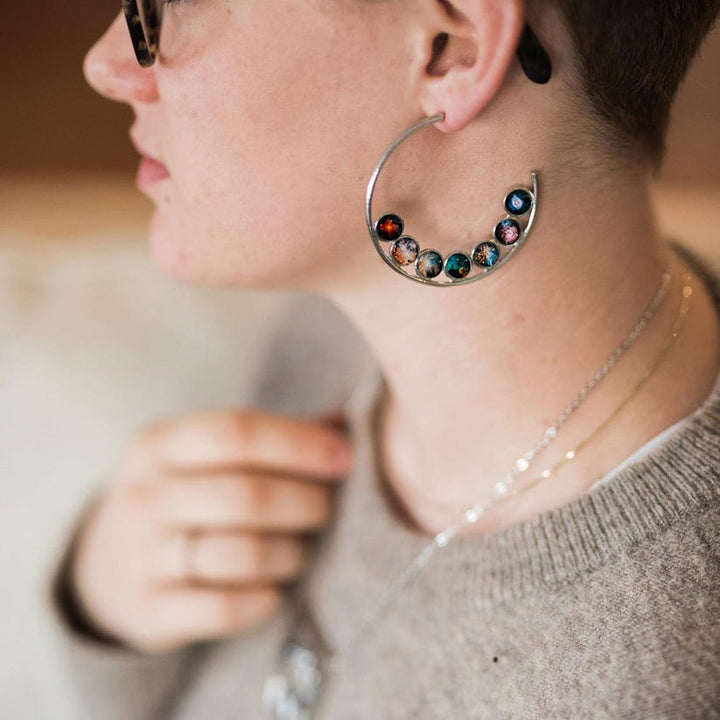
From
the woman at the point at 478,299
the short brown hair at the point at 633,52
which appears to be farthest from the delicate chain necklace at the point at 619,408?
the short brown hair at the point at 633,52

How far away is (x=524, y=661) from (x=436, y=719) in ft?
0.48

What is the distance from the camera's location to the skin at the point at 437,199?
71 cm

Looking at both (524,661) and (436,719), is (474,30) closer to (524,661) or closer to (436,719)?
(524,661)

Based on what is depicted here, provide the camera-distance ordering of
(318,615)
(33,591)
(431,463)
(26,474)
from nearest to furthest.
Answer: (431,463)
(318,615)
(33,591)
(26,474)

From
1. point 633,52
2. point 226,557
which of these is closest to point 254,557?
point 226,557

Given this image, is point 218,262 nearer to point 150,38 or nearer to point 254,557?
point 150,38

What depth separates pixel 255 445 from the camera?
1078 millimetres

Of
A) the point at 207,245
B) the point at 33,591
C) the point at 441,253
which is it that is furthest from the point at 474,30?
the point at 33,591

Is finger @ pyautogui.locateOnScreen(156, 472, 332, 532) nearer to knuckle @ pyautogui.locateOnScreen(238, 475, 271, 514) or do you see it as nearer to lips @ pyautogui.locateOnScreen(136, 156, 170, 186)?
knuckle @ pyautogui.locateOnScreen(238, 475, 271, 514)

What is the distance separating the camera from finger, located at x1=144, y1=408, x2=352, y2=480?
1.08 metres

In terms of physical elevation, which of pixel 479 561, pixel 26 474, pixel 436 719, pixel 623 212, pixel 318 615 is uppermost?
pixel 623 212

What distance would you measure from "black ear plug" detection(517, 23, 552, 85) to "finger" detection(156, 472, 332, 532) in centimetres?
63

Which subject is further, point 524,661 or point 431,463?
point 431,463

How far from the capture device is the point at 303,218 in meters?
0.78
